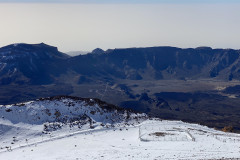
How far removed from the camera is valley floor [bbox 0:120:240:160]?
34812 millimetres

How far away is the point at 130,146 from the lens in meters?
39.0

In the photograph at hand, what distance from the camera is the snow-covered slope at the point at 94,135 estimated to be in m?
35.8

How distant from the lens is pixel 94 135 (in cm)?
4488

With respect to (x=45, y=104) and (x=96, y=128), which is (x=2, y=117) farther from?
(x=96, y=128)

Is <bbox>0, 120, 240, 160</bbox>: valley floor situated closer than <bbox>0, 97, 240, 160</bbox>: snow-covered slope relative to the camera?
Yes

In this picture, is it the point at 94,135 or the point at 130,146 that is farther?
the point at 94,135

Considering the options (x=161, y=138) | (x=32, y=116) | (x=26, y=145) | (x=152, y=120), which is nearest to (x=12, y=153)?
(x=26, y=145)

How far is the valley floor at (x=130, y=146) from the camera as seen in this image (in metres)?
34.8

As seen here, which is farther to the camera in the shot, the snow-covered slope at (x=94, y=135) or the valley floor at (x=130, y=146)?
the snow-covered slope at (x=94, y=135)

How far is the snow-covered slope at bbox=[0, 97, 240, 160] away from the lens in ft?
117

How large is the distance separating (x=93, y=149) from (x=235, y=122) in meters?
107

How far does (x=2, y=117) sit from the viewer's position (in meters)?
49.3

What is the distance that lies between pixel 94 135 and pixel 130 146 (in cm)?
817

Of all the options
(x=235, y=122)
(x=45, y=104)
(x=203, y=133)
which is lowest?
(x=235, y=122)
